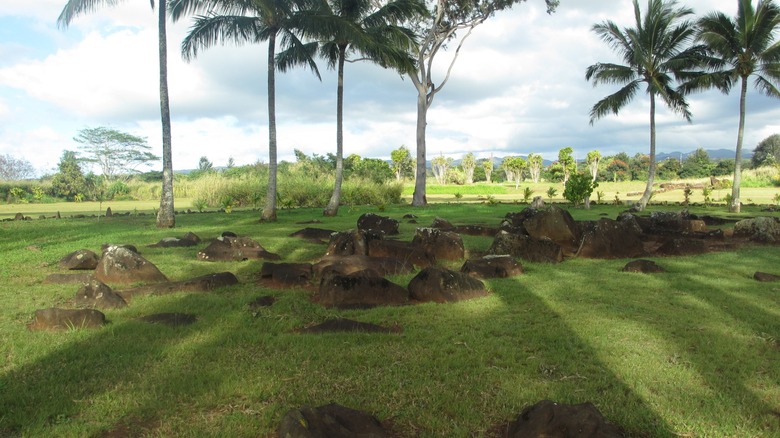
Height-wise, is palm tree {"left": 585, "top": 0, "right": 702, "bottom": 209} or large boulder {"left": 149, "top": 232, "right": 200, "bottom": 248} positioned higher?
palm tree {"left": 585, "top": 0, "right": 702, "bottom": 209}

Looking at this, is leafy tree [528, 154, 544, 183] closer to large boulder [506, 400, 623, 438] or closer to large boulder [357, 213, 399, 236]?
large boulder [357, 213, 399, 236]

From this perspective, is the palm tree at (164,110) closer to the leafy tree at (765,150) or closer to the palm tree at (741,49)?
the palm tree at (741,49)

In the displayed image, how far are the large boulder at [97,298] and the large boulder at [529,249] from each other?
593 cm

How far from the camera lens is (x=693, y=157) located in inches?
2763

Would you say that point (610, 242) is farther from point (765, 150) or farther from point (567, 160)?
point (765, 150)

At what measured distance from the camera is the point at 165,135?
14898mm

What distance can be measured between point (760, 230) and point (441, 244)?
295 inches

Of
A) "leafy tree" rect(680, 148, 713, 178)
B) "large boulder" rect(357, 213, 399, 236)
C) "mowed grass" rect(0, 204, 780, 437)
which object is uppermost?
"leafy tree" rect(680, 148, 713, 178)

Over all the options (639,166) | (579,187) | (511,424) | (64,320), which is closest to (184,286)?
(64,320)

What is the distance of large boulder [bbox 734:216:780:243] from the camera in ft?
36.5

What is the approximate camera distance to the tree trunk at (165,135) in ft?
48.2

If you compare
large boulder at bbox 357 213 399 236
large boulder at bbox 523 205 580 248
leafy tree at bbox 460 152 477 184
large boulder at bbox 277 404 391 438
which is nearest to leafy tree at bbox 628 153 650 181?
leafy tree at bbox 460 152 477 184

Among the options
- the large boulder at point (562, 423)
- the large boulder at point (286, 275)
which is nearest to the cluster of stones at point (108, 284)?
the large boulder at point (286, 275)

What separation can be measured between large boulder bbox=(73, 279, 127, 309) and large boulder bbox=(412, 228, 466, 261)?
488 centimetres
